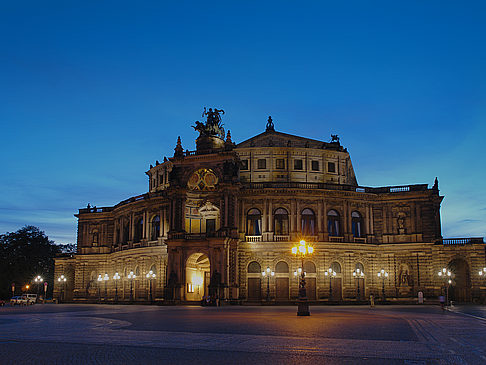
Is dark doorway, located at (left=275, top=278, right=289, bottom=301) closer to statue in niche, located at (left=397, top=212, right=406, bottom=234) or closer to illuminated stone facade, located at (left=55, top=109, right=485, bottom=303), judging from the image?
illuminated stone facade, located at (left=55, top=109, right=485, bottom=303)

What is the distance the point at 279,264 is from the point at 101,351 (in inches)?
2032

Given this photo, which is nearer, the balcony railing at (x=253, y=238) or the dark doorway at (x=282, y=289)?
the dark doorway at (x=282, y=289)

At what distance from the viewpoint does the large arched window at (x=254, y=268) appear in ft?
219

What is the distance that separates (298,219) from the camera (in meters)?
67.6

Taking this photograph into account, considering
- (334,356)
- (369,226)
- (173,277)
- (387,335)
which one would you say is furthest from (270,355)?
(369,226)

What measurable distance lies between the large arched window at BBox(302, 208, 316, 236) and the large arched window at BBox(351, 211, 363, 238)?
5.74m

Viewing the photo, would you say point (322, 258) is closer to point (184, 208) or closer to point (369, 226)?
point (369, 226)

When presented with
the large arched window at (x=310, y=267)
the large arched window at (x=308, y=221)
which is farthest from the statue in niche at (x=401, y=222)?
the large arched window at (x=310, y=267)

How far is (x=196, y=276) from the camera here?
69125mm

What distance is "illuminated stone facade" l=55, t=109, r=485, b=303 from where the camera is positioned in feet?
212

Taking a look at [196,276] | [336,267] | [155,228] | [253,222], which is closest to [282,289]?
[336,267]

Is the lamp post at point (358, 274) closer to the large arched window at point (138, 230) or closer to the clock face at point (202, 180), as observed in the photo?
the clock face at point (202, 180)

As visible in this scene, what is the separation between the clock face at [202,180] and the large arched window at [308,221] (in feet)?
40.9

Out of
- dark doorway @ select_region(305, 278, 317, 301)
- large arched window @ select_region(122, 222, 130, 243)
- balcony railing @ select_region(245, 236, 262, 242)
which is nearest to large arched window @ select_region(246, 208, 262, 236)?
balcony railing @ select_region(245, 236, 262, 242)
